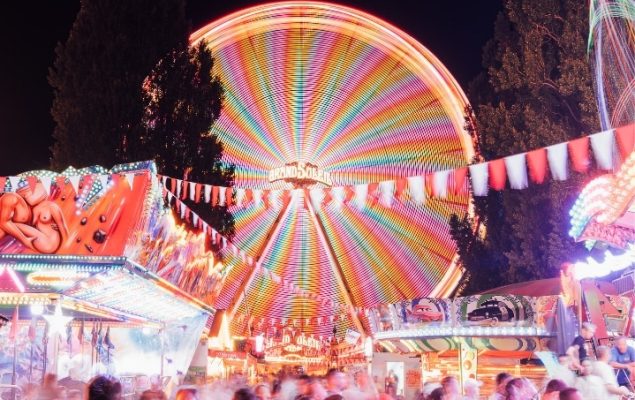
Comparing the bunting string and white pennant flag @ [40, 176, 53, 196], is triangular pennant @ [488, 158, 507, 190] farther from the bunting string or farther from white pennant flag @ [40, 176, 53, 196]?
white pennant flag @ [40, 176, 53, 196]

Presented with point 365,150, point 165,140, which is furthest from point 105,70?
point 365,150

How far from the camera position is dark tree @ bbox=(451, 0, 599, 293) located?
1700 cm

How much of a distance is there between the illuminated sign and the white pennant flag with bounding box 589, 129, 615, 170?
1169 centimetres

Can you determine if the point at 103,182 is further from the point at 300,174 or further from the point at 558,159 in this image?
the point at 300,174

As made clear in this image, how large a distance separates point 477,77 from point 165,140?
1158 cm

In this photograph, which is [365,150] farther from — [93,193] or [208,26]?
[93,193]

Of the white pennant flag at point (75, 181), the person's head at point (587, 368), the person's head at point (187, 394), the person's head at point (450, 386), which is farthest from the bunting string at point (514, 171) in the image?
the person's head at point (187, 394)

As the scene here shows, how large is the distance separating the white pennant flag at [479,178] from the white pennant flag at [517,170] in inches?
12.0

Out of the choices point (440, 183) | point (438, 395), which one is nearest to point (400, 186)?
point (440, 183)

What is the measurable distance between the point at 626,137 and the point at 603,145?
9.5 inches

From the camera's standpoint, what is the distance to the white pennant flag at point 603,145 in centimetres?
722

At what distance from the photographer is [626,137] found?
7.09 metres

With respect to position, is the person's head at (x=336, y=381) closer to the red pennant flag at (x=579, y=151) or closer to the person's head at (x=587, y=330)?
the person's head at (x=587, y=330)

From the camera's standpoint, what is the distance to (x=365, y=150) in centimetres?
1922
